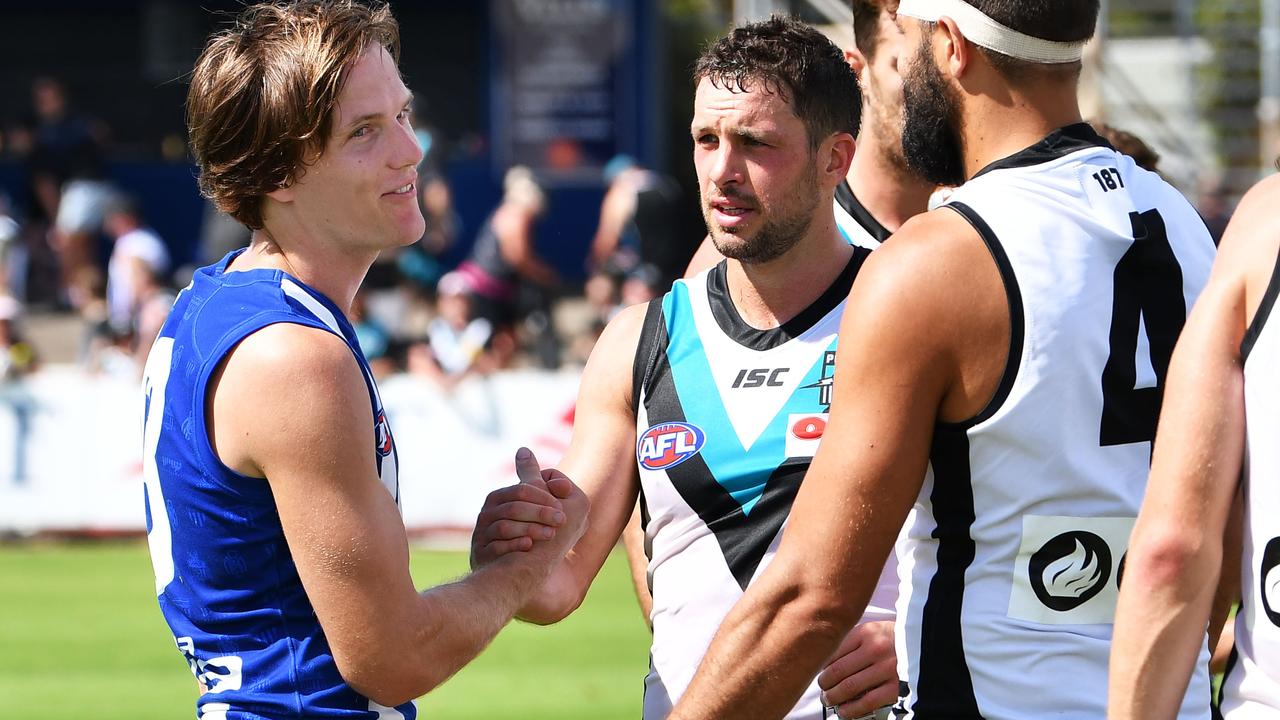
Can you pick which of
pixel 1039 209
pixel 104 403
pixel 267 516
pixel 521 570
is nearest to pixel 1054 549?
pixel 1039 209

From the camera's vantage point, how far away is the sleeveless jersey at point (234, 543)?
8.54 ft

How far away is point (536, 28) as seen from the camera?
20797mm

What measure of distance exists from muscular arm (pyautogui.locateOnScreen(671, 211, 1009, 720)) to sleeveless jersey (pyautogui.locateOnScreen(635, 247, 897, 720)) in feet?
1.88

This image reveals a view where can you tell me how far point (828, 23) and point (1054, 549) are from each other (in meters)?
7.28

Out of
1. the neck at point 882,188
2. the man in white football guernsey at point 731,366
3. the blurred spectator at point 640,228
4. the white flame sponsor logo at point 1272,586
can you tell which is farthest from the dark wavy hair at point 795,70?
the blurred spectator at point 640,228

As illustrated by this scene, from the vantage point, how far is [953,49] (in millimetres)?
2631

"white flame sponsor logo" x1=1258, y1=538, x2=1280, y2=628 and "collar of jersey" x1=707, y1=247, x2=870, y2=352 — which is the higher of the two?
"collar of jersey" x1=707, y1=247, x2=870, y2=352

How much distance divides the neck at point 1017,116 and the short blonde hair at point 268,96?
1084mm

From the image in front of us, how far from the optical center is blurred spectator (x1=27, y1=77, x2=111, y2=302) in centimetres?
1894

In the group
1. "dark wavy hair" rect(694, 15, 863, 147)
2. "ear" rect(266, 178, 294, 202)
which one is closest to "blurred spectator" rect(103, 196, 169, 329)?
"dark wavy hair" rect(694, 15, 863, 147)

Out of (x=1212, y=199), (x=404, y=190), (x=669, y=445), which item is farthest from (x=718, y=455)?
(x=1212, y=199)

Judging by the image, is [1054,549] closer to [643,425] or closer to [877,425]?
[877,425]

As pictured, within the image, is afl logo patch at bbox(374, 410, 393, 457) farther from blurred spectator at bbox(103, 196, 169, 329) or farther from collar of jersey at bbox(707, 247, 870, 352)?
blurred spectator at bbox(103, 196, 169, 329)

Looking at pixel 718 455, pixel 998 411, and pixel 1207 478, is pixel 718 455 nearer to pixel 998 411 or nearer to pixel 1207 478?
pixel 998 411
